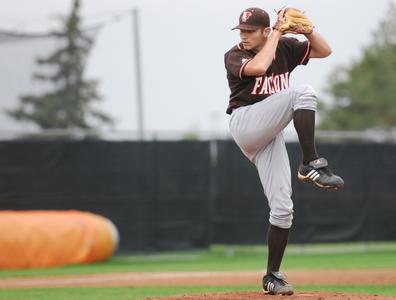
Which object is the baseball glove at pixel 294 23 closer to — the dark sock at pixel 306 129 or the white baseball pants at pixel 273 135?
the white baseball pants at pixel 273 135

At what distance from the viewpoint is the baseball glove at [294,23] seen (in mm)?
7199

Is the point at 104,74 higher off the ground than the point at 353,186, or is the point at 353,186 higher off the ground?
the point at 104,74

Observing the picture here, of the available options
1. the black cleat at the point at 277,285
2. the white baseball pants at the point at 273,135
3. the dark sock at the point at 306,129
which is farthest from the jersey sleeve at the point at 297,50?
the black cleat at the point at 277,285

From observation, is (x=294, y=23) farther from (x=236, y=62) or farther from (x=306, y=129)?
(x=306, y=129)

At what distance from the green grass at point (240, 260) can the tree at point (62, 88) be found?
2.82m

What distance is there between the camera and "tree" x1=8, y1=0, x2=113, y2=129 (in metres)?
15.9

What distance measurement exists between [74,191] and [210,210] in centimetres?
254

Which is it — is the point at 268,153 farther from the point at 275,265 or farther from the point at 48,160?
the point at 48,160

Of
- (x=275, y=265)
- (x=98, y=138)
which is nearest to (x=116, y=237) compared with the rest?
(x=98, y=138)

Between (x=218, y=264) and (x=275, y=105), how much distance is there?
Answer: 24.8 ft

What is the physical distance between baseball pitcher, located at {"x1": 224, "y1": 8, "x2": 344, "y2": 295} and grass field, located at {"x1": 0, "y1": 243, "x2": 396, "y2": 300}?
2082mm

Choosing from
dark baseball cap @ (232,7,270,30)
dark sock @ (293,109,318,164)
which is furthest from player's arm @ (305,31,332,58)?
dark sock @ (293,109,318,164)

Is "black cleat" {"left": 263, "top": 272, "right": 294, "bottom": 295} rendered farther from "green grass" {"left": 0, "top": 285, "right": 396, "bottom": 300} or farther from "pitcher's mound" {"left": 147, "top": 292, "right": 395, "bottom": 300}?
"green grass" {"left": 0, "top": 285, "right": 396, "bottom": 300}

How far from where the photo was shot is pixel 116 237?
49.8ft
